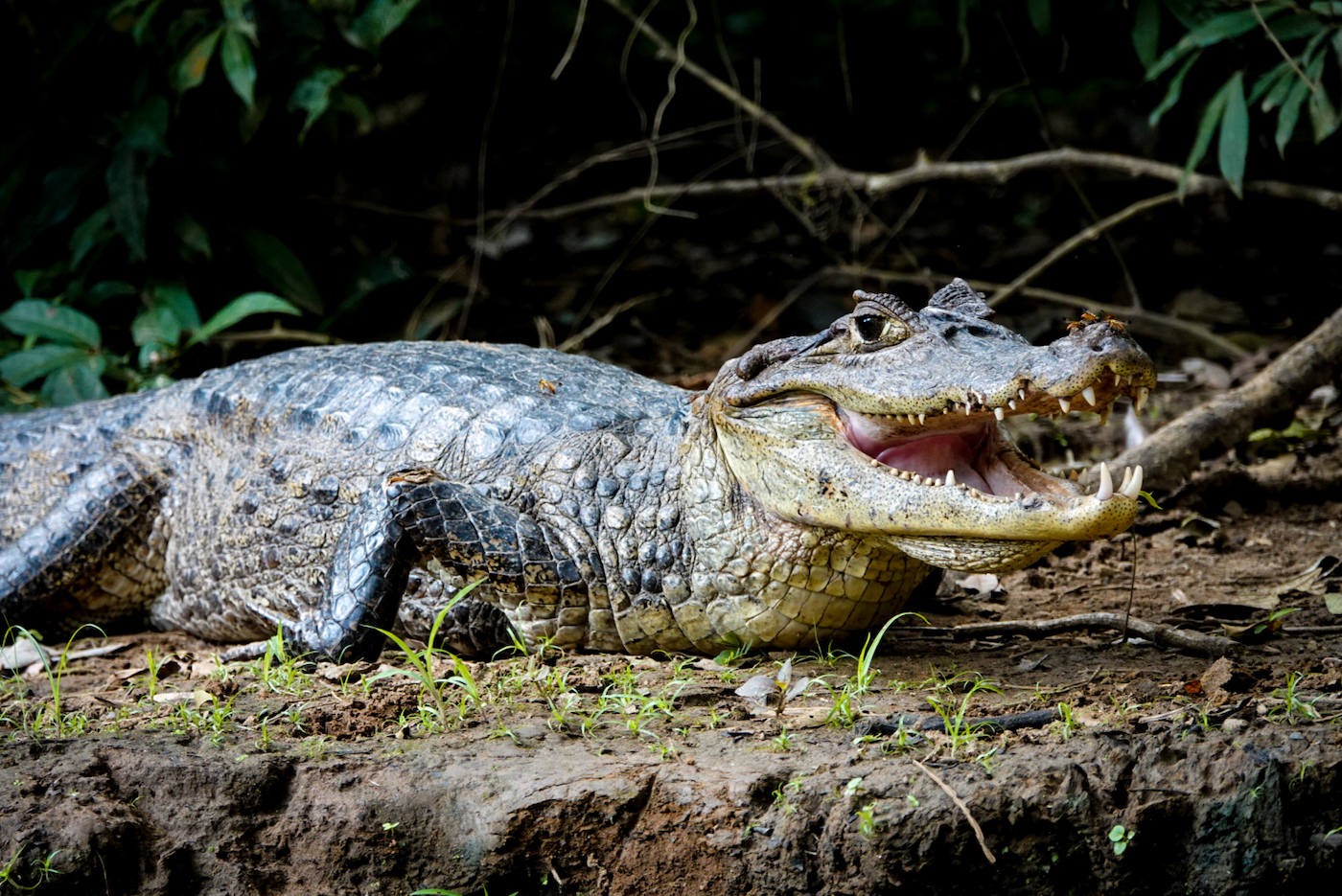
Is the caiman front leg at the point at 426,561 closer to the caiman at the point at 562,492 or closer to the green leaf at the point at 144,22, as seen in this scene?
the caiman at the point at 562,492

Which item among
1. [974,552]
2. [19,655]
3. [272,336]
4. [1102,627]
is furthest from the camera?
[272,336]

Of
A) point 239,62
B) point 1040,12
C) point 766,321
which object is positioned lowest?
point 766,321

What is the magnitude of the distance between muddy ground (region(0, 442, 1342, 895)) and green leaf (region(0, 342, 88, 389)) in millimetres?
2889

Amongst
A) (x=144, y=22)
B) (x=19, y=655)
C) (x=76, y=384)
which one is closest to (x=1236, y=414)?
(x=19, y=655)

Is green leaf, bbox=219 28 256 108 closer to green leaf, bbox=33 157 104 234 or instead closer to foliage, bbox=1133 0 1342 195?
green leaf, bbox=33 157 104 234

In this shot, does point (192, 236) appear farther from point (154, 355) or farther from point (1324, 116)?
point (1324, 116)

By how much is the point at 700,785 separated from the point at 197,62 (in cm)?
477

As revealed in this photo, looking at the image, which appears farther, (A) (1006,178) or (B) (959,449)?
(A) (1006,178)

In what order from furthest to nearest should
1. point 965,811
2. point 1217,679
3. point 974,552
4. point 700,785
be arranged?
point 974,552 < point 1217,679 < point 700,785 < point 965,811

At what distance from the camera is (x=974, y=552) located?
2.90 m

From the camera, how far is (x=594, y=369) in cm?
434

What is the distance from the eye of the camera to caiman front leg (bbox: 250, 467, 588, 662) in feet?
11.0

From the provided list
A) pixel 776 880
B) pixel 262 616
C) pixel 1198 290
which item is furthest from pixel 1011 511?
pixel 1198 290

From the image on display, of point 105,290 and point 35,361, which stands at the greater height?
point 105,290
